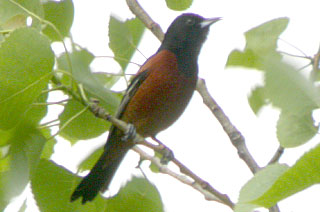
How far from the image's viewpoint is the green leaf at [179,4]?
94.9 inches

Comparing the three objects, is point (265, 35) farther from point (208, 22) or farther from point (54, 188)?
point (208, 22)

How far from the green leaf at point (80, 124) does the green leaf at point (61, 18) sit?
0.28 metres

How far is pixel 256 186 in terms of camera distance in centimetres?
116

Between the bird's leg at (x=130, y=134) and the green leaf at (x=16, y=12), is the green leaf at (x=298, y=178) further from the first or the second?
the bird's leg at (x=130, y=134)

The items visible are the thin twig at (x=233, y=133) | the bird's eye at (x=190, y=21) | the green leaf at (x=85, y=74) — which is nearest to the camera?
the green leaf at (x=85, y=74)

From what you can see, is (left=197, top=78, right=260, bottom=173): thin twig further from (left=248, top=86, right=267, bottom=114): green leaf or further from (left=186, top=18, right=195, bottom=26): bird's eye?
(left=186, top=18, right=195, bottom=26): bird's eye

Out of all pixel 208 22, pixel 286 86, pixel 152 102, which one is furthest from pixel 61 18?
pixel 208 22

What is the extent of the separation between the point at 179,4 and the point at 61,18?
1.86 feet

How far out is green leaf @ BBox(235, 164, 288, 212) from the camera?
43.9 inches

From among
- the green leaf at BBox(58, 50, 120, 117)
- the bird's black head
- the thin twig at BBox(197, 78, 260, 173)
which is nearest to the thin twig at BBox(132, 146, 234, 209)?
the thin twig at BBox(197, 78, 260, 173)

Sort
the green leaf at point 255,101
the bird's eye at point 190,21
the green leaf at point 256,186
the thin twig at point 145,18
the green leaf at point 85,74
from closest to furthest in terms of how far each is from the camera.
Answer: the green leaf at point 256,186
the green leaf at point 255,101
the green leaf at point 85,74
the thin twig at point 145,18
the bird's eye at point 190,21

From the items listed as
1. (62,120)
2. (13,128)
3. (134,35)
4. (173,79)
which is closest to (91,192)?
(62,120)

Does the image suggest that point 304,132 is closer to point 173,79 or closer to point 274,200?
point 274,200

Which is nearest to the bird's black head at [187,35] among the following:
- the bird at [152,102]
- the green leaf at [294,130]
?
the bird at [152,102]
